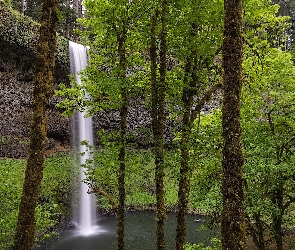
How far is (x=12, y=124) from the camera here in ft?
90.5

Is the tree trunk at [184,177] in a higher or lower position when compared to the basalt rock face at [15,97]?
lower

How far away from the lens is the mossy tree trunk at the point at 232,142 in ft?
17.4

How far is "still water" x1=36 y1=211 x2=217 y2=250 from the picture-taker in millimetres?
17930

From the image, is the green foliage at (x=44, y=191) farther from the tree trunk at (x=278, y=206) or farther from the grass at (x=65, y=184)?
the tree trunk at (x=278, y=206)

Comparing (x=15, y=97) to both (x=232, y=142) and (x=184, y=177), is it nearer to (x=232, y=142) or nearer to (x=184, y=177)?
(x=184, y=177)

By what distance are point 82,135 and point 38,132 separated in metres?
23.0

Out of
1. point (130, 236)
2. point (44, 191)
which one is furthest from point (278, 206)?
point (44, 191)

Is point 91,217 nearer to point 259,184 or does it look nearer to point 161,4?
point 259,184

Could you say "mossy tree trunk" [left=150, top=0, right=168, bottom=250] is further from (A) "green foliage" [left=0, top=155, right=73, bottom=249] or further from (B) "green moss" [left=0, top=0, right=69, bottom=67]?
(B) "green moss" [left=0, top=0, right=69, bottom=67]

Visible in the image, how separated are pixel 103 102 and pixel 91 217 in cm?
1550

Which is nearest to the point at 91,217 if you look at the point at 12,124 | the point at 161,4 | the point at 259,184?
the point at 12,124

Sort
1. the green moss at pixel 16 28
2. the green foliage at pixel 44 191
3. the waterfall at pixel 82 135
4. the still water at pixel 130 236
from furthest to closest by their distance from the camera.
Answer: the green moss at pixel 16 28 → the waterfall at pixel 82 135 → the still water at pixel 130 236 → the green foliage at pixel 44 191

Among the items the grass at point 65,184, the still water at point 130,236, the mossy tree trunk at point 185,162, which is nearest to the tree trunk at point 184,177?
the mossy tree trunk at point 185,162

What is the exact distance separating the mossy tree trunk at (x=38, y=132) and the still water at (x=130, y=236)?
11.5m
